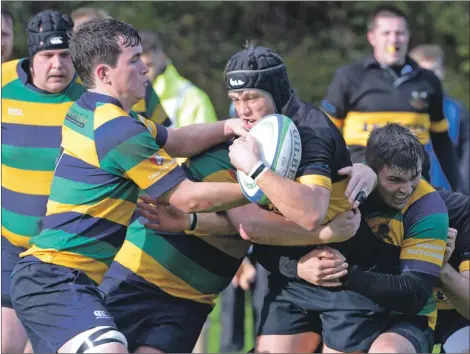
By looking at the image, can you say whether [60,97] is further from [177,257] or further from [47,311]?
[47,311]

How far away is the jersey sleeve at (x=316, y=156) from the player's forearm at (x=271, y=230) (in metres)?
0.29

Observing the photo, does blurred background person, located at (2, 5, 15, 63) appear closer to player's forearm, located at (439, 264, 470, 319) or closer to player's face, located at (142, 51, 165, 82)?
player's face, located at (142, 51, 165, 82)

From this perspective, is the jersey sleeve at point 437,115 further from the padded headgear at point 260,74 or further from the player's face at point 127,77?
the player's face at point 127,77

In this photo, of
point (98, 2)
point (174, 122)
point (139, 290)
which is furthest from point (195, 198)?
point (98, 2)

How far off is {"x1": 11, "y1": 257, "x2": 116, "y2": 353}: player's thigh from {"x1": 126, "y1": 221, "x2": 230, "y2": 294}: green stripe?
1.95 feet

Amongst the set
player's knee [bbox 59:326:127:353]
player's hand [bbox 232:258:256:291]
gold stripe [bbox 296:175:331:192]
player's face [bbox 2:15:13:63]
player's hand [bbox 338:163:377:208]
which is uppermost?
player's face [bbox 2:15:13:63]

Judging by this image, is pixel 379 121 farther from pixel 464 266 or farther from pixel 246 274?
pixel 464 266

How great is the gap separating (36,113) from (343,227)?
211 cm

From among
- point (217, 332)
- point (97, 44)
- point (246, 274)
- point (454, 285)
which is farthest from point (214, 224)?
point (217, 332)

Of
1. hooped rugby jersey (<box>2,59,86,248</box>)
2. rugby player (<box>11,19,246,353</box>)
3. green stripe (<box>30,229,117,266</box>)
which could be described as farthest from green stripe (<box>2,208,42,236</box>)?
green stripe (<box>30,229,117,266</box>)

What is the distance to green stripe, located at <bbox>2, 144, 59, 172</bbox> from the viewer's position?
20.0ft

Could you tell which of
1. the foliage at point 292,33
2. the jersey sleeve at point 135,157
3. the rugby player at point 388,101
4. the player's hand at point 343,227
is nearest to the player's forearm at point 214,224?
the jersey sleeve at point 135,157

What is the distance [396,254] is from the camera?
5258 millimetres

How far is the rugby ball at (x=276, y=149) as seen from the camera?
4656 millimetres
